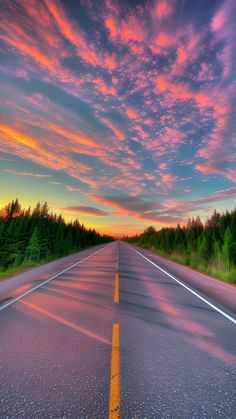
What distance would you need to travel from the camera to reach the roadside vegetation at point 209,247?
14.9 metres

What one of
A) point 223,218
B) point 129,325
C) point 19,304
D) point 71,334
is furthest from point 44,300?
point 223,218

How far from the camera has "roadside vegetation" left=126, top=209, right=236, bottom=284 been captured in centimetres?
1492

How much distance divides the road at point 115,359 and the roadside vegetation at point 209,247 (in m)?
8.52

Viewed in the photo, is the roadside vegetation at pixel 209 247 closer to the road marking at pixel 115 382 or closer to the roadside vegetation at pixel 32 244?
the road marking at pixel 115 382

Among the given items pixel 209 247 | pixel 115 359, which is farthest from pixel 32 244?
pixel 115 359

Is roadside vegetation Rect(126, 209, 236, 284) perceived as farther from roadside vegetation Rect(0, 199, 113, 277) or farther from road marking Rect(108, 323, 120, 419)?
roadside vegetation Rect(0, 199, 113, 277)

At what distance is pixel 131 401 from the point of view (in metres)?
2.48

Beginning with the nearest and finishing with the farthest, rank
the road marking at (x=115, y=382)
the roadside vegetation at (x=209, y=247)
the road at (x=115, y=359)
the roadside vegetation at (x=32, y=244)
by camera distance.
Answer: the road marking at (x=115, y=382)
the road at (x=115, y=359)
the roadside vegetation at (x=209, y=247)
the roadside vegetation at (x=32, y=244)

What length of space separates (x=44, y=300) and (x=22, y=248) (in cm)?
3461

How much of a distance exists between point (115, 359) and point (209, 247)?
1122 inches

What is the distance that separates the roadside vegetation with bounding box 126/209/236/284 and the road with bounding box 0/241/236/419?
28.0 feet

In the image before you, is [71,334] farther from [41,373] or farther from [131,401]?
[131,401]

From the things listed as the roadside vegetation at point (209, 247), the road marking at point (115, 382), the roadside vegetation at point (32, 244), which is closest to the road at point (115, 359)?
the road marking at point (115, 382)

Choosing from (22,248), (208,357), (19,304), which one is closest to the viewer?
(208,357)
